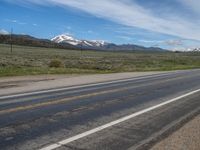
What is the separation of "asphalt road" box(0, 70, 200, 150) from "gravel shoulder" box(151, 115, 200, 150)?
0.33m

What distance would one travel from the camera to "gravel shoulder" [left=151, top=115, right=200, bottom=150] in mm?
7509

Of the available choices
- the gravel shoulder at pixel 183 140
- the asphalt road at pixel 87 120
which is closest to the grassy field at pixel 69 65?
the asphalt road at pixel 87 120

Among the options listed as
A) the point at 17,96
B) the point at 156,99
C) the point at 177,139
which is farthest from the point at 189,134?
the point at 17,96

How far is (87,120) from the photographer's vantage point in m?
9.96

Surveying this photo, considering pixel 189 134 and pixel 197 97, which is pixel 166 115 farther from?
pixel 197 97

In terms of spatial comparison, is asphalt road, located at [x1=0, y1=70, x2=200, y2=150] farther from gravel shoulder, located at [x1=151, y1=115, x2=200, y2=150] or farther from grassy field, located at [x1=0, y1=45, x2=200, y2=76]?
grassy field, located at [x1=0, y1=45, x2=200, y2=76]

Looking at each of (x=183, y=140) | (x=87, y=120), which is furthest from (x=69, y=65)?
(x=183, y=140)

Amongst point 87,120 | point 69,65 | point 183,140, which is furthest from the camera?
point 69,65

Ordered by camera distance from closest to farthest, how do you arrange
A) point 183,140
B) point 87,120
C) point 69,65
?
1. point 183,140
2. point 87,120
3. point 69,65

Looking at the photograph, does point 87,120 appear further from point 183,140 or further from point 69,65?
point 69,65

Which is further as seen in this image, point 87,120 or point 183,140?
point 87,120

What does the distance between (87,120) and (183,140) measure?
9.08 feet

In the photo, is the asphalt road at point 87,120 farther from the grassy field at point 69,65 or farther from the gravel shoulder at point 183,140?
the grassy field at point 69,65

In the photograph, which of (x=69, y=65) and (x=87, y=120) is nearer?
(x=87, y=120)
